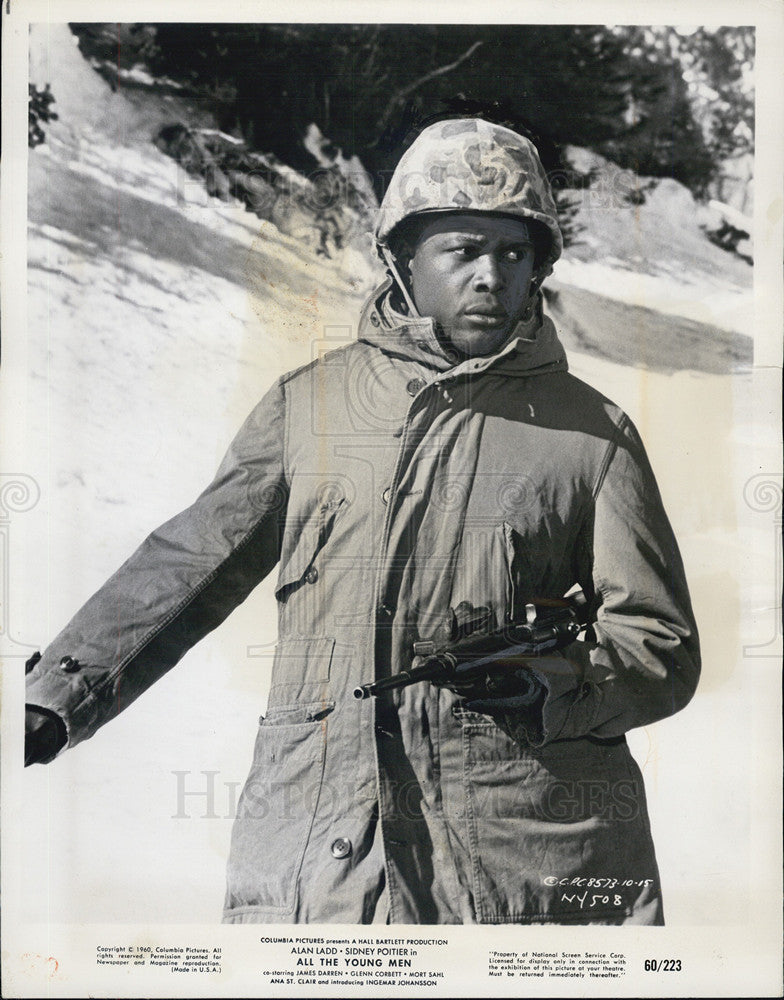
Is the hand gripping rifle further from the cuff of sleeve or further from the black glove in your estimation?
the black glove

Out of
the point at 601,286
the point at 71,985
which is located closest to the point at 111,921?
the point at 71,985

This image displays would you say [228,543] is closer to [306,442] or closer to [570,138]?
[306,442]

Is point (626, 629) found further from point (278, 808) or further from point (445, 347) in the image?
point (278, 808)

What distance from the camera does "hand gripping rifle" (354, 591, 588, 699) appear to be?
421cm

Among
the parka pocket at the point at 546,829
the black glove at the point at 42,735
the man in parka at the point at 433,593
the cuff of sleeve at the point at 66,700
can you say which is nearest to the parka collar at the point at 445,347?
the man in parka at the point at 433,593

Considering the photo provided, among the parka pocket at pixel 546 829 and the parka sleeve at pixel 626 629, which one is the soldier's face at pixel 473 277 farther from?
the parka pocket at pixel 546 829

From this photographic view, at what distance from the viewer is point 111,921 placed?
448cm

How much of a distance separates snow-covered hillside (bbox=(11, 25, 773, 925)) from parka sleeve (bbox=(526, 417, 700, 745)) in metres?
0.10

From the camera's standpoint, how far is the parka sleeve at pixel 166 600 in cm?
443

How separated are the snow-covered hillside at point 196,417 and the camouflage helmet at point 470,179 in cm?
20

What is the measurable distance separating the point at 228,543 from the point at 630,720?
60.0 inches

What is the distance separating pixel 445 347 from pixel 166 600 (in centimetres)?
132

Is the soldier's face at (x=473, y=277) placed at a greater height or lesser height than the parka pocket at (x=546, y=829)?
greater

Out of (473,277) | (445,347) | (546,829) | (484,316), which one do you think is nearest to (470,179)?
(473,277)
